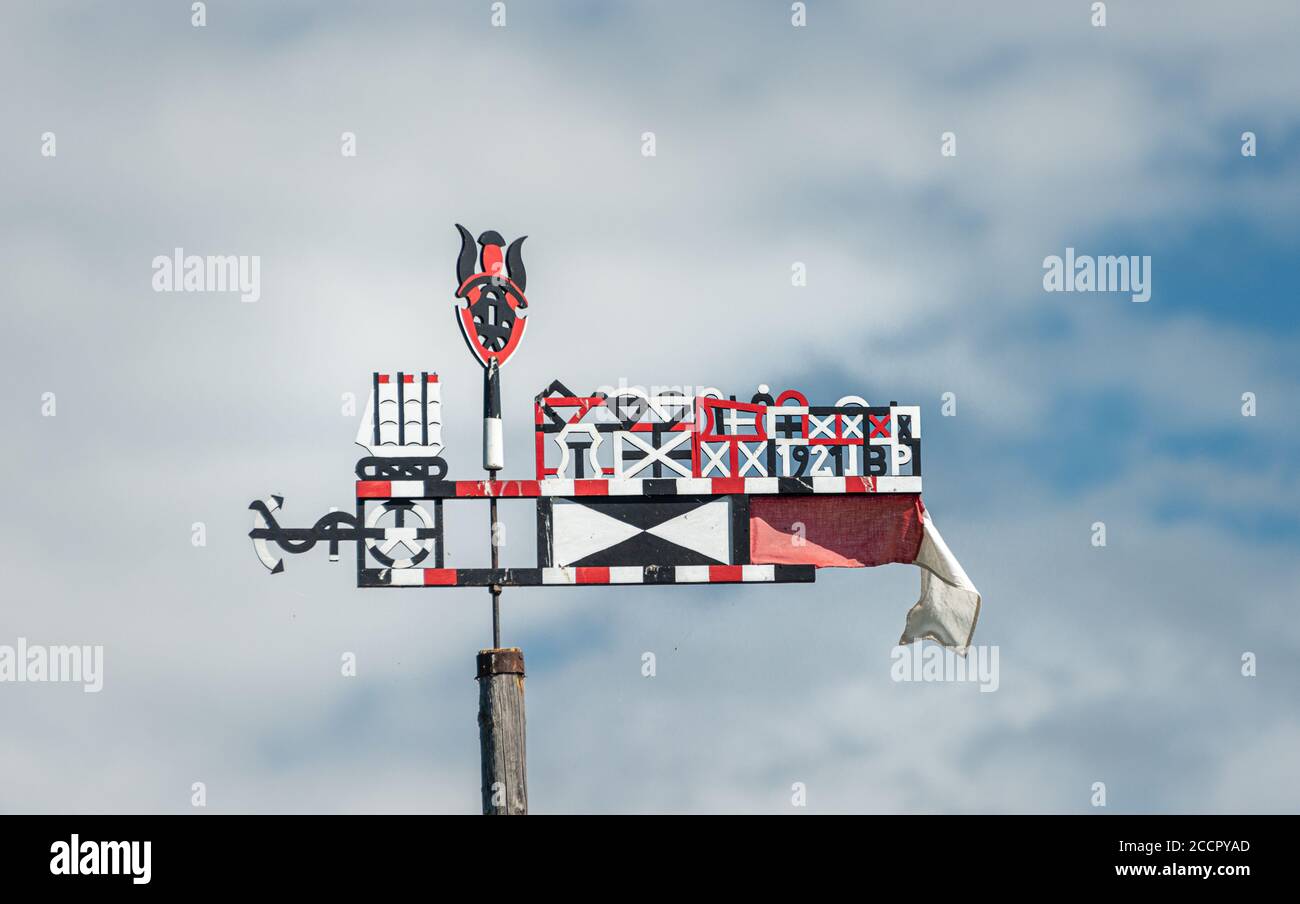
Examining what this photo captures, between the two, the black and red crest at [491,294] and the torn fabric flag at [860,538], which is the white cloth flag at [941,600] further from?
the black and red crest at [491,294]

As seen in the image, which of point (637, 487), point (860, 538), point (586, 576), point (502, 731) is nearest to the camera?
point (502, 731)

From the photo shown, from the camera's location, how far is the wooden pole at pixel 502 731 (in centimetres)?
1678

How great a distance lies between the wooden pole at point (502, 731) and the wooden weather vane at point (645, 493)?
0.61 m

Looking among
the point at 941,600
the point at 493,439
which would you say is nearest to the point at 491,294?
the point at 493,439

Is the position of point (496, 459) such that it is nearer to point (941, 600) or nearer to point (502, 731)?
point (502, 731)

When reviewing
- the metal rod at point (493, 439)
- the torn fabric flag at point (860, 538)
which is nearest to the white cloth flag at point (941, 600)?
the torn fabric flag at point (860, 538)

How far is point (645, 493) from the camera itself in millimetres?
18625

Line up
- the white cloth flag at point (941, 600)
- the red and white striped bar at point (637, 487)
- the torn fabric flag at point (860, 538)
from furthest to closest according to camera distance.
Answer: the white cloth flag at point (941, 600), the torn fabric flag at point (860, 538), the red and white striped bar at point (637, 487)

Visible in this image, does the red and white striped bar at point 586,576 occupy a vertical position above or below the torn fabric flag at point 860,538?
A: below

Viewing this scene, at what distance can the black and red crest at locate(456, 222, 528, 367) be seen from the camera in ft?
61.2

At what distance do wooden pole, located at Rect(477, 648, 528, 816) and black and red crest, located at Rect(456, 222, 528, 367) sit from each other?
3044mm

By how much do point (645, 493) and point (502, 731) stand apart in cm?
285
